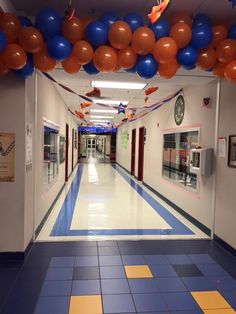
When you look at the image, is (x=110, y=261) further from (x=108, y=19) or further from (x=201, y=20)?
(x=201, y=20)

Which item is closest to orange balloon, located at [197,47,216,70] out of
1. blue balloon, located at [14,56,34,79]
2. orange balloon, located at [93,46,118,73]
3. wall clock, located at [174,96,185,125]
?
orange balloon, located at [93,46,118,73]

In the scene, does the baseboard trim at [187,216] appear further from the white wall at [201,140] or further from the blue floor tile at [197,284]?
the blue floor tile at [197,284]

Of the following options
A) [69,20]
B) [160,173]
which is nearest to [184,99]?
[160,173]

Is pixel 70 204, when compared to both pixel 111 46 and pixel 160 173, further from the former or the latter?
pixel 111 46

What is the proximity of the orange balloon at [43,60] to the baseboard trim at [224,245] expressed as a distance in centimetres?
313

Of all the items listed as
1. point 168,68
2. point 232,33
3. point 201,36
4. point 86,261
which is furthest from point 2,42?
point 86,261

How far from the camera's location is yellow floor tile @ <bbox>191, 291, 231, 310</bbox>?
239 centimetres

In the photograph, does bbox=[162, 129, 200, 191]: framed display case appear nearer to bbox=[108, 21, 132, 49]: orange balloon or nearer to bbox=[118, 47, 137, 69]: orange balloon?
bbox=[118, 47, 137, 69]: orange balloon

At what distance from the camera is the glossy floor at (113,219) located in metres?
4.17

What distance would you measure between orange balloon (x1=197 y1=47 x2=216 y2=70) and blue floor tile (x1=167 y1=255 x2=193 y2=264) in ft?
7.49

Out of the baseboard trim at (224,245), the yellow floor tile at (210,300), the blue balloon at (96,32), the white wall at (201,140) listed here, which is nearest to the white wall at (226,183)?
the baseboard trim at (224,245)

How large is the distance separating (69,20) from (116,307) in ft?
8.64

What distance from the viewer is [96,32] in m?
2.52

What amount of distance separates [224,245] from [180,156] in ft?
8.07
